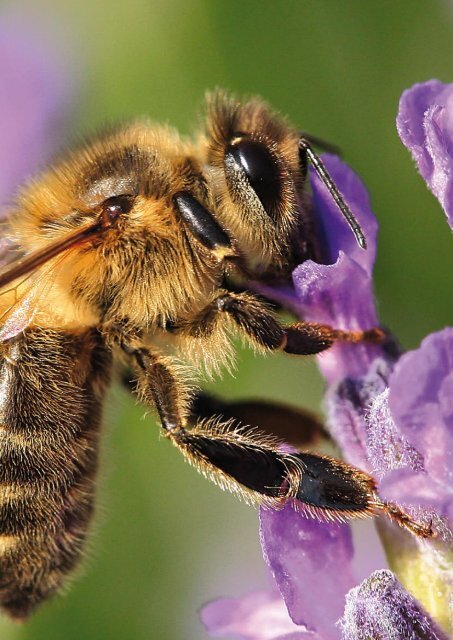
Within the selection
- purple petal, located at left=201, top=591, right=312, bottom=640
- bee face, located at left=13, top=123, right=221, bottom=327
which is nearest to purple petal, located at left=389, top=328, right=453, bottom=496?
bee face, located at left=13, top=123, right=221, bottom=327

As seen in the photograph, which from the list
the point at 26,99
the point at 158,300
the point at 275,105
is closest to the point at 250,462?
the point at 158,300

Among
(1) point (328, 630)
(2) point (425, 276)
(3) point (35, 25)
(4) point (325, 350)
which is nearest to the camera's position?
(1) point (328, 630)

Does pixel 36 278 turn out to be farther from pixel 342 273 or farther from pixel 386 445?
pixel 386 445

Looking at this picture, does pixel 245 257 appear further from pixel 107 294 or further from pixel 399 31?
pixel 399 31

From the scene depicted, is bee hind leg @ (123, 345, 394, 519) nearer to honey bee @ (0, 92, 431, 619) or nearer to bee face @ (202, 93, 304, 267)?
honey bee @ (0, 92, 431, 619)

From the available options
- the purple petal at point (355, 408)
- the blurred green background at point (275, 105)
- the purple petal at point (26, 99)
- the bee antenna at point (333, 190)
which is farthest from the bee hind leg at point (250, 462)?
the purple petal at point (26, 99)

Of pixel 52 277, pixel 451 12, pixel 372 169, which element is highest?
pixel 52 277

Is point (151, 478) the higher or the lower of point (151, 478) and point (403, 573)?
the lower

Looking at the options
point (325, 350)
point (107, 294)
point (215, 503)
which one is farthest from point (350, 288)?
point (215, 503)
